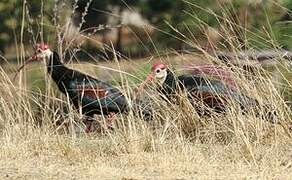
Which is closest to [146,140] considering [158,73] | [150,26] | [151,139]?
[151,139]

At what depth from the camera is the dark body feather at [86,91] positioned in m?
6.73

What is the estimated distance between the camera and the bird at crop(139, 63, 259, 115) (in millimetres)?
6086

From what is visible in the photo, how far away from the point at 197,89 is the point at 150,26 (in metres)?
1.18

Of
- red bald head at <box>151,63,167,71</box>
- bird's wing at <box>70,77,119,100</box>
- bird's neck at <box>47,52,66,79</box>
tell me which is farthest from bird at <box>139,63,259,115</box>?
bird's neck at <box>47,52,66,79</box>

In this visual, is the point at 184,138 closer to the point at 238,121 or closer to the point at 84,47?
the point at 238,121

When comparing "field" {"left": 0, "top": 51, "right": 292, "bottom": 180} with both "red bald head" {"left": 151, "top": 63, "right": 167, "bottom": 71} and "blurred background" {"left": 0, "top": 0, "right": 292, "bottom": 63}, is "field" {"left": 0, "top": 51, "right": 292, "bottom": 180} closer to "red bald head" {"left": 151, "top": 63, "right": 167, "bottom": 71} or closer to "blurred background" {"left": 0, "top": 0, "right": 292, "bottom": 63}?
"red bald head" {"left": 151, "top": 63, "right": 167, "bottom": 71}

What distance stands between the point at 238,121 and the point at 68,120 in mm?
1266

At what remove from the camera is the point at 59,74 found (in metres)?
7.25

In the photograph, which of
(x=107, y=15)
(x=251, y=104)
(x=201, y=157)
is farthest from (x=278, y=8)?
(x=107, y=15)

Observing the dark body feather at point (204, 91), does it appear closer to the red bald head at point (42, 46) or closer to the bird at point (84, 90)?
the bird at point (84, 90)

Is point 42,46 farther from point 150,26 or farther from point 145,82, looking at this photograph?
point 145,82

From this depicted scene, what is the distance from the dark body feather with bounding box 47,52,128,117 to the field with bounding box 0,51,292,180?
13cm

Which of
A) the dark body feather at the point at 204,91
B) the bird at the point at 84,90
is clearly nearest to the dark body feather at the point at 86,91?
the bird at the point at 84,90

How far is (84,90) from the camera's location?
A: 6.96 m
